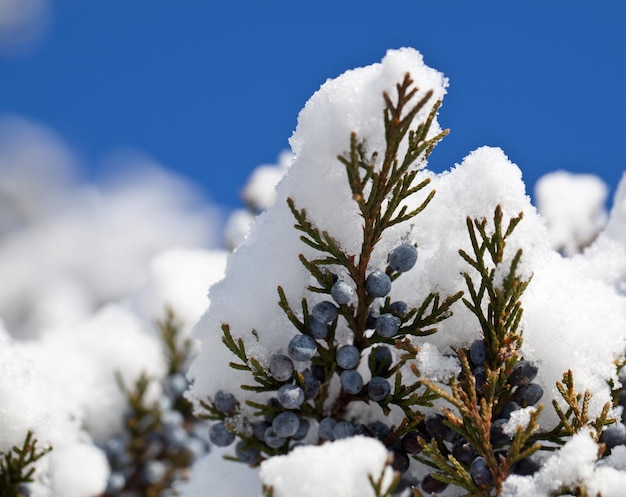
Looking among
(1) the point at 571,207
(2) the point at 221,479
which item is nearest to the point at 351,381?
(2) the point at 221,479

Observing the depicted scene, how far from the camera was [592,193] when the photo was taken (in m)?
3.79

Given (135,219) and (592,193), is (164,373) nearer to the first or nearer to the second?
(592,193)

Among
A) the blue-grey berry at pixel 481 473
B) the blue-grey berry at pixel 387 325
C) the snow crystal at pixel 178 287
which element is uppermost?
the snow crystal at pixel 178 287

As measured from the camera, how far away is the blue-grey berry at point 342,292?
1.59 meters

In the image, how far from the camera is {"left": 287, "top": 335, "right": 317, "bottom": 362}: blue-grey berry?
5.29ft

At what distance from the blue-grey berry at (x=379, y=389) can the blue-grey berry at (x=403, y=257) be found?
0.28 meters

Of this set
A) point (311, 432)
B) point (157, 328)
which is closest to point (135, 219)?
point (157, 328)

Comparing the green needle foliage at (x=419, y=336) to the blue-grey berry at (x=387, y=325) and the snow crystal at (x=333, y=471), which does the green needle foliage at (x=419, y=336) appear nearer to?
the blue-grey berry at (x=387, y=325)

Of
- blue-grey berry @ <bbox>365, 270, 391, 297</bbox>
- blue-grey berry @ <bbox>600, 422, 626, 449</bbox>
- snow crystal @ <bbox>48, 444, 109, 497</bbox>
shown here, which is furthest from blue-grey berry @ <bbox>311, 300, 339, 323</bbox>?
snow crystal @ <bbox>48, 444, 109, 497</bbox>

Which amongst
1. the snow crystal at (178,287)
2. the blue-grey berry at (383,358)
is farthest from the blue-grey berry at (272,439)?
the snow crystal at (178,287)

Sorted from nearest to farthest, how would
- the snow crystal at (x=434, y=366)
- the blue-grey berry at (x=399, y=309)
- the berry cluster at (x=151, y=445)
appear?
1. the snow crystal at (x=434, y=366)
2. the blue-grey berry at (x=399, y=309)
3. the berry cluster at (x=151, y=445)

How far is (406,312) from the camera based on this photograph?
1.68 m

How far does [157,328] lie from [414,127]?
7.45ft

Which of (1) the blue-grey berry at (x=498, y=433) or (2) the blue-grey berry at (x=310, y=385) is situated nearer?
(1) the blue-grey berry at (x=498, y=433)
